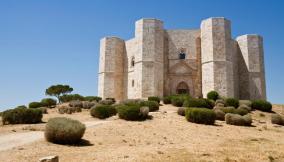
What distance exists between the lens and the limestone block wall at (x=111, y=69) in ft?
125

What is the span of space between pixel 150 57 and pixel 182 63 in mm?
4691

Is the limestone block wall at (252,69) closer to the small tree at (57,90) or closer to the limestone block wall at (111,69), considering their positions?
the limestone block wall at (111,69)

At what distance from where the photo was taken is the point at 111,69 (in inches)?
1512

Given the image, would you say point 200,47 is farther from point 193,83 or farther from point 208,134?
point 208,134

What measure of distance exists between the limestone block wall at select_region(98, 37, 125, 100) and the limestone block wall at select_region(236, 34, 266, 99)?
17.1m

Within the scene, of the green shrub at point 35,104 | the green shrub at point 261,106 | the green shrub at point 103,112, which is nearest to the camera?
the green shrub at point 103,112

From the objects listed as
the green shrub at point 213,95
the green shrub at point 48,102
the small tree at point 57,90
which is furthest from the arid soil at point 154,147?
the small tree at point 57,90

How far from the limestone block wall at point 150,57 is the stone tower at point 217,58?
558 centimetres

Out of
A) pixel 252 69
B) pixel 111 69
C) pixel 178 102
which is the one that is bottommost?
pixel 178 102

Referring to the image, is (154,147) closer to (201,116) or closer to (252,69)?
(201,116)

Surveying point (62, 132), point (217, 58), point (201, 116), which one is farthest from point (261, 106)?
point (62, 132)

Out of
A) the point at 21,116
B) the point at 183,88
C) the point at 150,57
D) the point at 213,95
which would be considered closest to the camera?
the point at 21,116

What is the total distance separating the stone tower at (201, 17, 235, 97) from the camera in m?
32.7

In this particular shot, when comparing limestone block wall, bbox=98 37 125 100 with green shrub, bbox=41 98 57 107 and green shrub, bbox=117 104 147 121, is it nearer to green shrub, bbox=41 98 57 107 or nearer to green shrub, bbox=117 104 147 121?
green shrub, bbox=41 98 57 107
